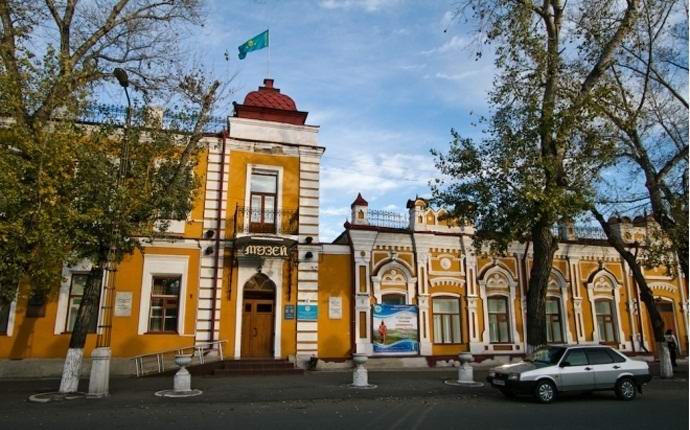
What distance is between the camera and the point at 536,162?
14641 mm

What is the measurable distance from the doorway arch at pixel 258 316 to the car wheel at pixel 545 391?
959cm

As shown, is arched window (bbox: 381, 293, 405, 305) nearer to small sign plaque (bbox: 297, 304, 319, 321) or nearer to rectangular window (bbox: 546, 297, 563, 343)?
small sign plaque (bbox: 297, 304, 319, 321)

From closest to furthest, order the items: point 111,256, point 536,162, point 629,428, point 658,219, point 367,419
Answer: point 629,428
point 367,419
point 111,256
point 536,162
point 658,219

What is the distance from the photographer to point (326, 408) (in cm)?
1112

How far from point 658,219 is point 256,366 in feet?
49.4

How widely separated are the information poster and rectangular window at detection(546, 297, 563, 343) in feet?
21.9

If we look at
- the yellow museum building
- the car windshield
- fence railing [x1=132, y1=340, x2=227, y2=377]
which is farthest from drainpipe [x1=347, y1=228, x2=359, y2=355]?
the car windshield

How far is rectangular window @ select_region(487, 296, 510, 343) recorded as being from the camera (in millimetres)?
21711

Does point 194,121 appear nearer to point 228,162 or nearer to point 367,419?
point 228,162

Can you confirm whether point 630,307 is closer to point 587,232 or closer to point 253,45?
point 587,232

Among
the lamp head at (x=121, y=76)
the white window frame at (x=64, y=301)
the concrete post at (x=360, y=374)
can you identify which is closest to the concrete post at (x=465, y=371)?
the concrete post at (x=360, y=374)

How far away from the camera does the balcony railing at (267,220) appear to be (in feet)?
62.6

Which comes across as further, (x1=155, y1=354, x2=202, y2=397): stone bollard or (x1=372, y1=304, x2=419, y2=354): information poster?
(x1=372, y1=304, x2=419, y2=354): information poster

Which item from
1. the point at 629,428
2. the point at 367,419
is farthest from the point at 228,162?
the point at 629,428
